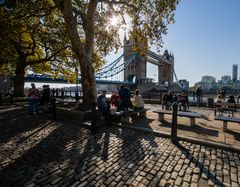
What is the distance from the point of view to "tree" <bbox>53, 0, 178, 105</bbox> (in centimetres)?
753

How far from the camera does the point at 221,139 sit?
14.8ft

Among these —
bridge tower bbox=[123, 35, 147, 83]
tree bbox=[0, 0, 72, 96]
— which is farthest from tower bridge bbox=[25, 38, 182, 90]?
tree bbox=[0, 0, 72, 96]

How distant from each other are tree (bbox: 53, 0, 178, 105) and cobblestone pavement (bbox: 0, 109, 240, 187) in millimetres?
3728

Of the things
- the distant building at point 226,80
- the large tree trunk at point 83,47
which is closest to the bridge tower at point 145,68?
the large tree trunk at point 83,47

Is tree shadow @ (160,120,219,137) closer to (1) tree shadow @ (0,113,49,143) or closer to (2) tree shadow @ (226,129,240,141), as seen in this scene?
(2) tree shadow @ (226,129,240,141)

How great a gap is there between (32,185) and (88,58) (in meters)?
6.10

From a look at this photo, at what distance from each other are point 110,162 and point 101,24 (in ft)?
35.2

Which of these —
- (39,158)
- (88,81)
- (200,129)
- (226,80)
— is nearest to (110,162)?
(39,158)

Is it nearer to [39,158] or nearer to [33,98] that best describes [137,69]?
[33,98]

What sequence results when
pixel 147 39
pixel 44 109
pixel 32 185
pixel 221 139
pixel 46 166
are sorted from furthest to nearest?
pixel 147 39 → pixel 44 109 → pixel 221 139 → pixel 46 166 → pixel 32 185

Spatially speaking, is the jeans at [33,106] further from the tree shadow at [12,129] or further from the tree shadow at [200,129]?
the tree shadow at [200,129]

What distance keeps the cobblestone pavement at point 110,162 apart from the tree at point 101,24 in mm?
3728

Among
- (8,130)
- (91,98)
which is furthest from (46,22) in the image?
(8,130)

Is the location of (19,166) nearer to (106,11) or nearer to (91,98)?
(91,98)
